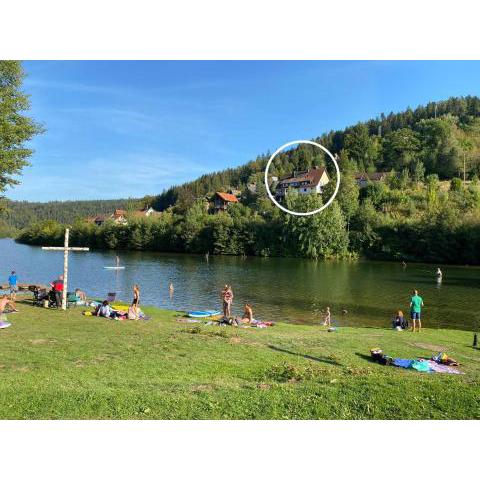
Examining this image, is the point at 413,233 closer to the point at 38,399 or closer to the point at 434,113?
the point at 38,399

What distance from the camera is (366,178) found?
9375 centimetres

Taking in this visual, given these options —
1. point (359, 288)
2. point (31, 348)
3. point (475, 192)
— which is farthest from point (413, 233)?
point (31, 348)

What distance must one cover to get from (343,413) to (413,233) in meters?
81.7

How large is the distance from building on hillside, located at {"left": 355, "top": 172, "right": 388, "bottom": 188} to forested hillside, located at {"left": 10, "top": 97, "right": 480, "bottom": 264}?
0.89 m

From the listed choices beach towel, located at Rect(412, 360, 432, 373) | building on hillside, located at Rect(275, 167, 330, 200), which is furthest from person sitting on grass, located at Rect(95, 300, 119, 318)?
building on hillside, located at Rect(275, 167, 330, 200)

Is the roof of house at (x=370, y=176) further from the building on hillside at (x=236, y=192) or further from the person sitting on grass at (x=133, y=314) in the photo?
the person sitting on grass at (x=133, y=314)

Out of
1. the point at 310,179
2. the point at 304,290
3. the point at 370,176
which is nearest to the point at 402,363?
the point at 310,179

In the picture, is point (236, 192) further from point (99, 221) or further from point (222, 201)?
point (99, 221)

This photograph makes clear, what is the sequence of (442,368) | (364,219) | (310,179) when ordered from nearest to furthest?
(442,368)
(310,179)
(364,219)

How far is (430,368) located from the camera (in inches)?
482

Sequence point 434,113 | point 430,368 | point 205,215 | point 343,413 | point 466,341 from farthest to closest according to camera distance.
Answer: point 434,113
point 205,215
point 466,341
point 430,368
point 343,413

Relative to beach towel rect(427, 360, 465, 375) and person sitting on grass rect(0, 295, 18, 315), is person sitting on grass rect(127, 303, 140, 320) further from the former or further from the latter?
beach towel rect(427, 360, 465, 375)

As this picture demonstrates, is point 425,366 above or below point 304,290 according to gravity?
above

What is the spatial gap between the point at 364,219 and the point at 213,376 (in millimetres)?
77581
